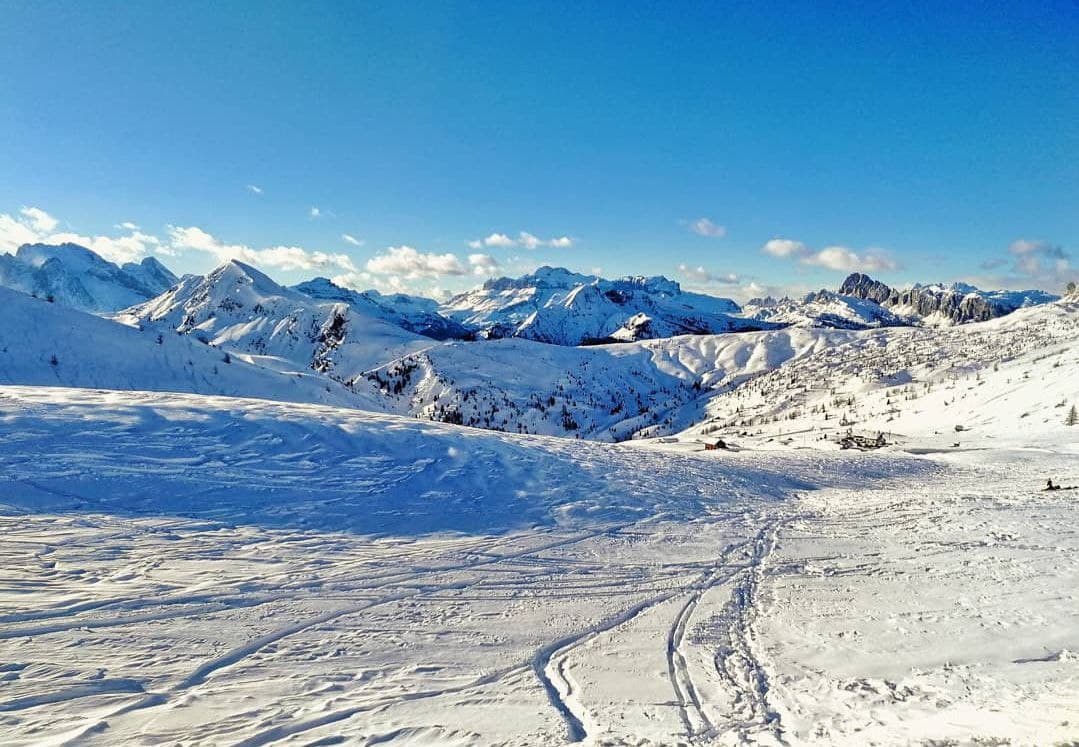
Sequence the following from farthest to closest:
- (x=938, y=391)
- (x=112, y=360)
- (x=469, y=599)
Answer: (x=938, y=391) < (x=112, y=360) < (x=469, y=599)

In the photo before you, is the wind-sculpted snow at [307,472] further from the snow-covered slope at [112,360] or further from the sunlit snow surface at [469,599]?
the snow-covered slope at [112,360]

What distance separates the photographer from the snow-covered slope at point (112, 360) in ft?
141

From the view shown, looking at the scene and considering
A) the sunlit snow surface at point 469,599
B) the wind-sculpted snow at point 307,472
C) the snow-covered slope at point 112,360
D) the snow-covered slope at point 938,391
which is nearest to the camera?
the sunlit snow surface at point 469,599

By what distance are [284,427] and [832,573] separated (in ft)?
63.0

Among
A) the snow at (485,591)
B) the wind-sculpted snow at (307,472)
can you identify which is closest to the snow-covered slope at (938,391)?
the snow at (485,591)

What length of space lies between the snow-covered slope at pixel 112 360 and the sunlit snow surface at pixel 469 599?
30.2m

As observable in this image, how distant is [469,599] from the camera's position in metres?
10.3

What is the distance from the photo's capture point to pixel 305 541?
12.6m

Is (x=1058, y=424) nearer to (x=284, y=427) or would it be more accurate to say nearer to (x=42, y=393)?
(x=284, y=427)

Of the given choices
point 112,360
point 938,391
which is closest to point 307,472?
point 112,360

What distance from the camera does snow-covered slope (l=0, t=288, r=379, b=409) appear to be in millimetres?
43125

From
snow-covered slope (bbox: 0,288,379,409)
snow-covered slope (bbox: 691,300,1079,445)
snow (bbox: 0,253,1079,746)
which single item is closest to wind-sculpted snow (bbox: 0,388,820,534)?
snow (bbox: 0,253,1079,746)

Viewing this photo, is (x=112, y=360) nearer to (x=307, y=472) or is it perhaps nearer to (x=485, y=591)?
(x=307, y=472)

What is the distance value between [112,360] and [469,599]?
5363 cm
